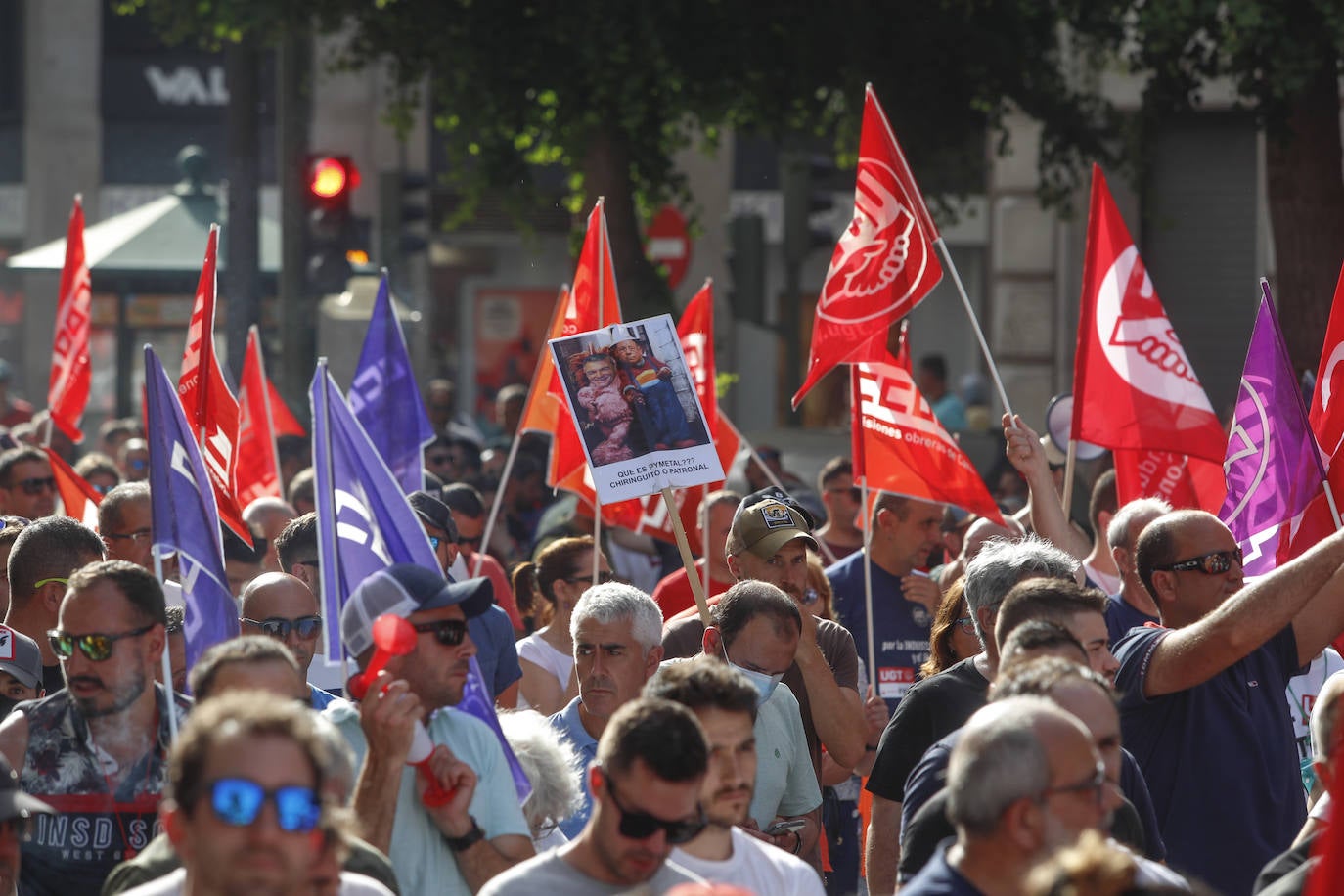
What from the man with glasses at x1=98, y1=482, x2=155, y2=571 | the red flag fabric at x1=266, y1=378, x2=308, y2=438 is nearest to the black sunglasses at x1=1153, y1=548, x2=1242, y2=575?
the man with glasses at x1=98, y1=482, x2=155, y2=571

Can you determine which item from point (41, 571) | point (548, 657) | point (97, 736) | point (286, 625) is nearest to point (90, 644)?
point (97, 736)

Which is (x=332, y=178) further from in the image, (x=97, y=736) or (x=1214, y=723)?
(x=1214, y=723)

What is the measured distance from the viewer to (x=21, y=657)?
5.54 metres

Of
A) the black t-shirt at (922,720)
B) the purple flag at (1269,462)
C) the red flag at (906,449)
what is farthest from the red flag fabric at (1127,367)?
the black t-shirt at (922,720)

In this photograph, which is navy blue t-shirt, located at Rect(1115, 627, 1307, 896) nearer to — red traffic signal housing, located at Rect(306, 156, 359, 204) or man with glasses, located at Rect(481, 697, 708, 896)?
man with glasses, located at Rect(481, 697, 708, 896)

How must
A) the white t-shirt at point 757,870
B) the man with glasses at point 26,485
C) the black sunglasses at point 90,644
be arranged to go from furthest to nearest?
the man with glasses at point 26,485, the black sunglasses at point 90,644, the white t-shirt at point 757,870

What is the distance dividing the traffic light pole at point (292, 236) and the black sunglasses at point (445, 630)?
7.68 m

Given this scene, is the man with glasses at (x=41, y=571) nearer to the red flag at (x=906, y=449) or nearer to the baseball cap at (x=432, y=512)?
the baseball cap at (x=432, y=512)

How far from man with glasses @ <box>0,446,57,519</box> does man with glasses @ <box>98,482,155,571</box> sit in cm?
180

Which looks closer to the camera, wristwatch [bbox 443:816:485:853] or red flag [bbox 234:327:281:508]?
wristwatch [bbox 443:816:485:853]

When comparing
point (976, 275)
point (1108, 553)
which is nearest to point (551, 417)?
point (1108, 553)

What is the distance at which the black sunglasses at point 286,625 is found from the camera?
18.1ft

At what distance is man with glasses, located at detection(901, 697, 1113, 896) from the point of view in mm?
3535

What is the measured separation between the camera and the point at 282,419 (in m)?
11.8
